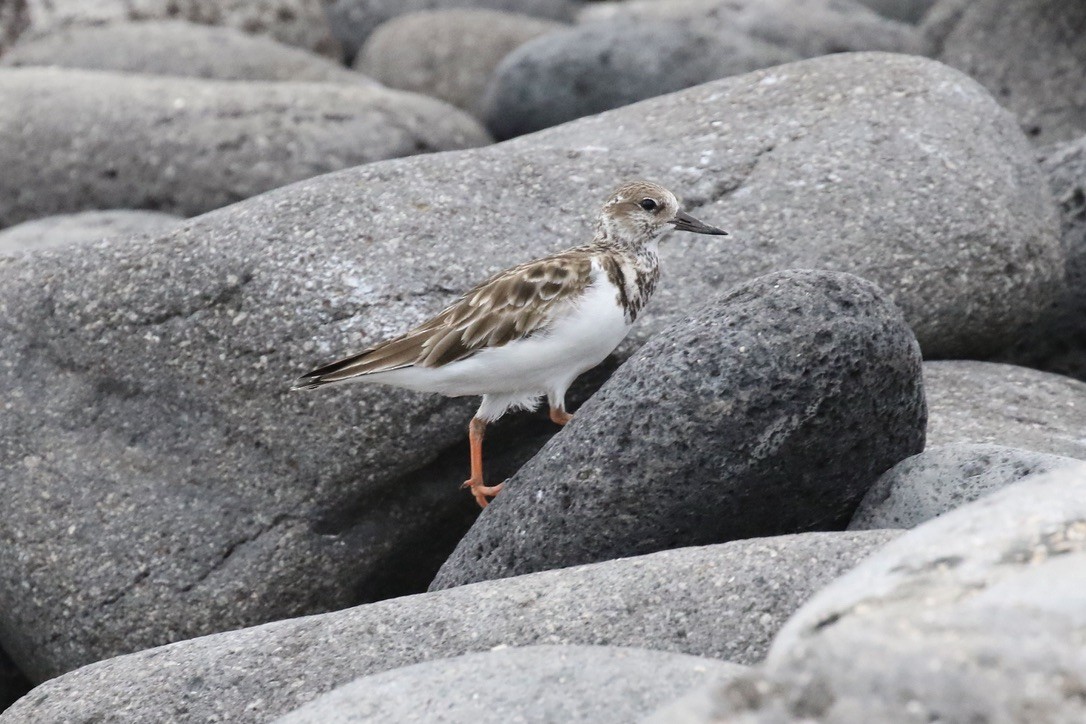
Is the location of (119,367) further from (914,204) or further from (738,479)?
(914,204)

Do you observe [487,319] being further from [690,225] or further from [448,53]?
[448,53]

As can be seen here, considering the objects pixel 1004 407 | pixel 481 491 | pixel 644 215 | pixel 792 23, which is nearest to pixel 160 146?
pixel 644 215

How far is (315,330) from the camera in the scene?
4.99 metres

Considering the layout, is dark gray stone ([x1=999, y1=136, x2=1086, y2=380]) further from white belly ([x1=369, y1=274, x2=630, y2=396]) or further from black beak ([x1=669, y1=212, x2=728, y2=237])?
white belly ([x1=369, y1=274, x2=630, y2=396])

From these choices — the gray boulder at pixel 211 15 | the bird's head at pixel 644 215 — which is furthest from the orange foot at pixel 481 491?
the gray boulder at pixel 211 15

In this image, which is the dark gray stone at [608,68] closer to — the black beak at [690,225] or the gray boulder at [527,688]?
the black beak at [690,225]

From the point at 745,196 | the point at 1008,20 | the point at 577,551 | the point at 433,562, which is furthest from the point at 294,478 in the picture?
the point at 1008,20

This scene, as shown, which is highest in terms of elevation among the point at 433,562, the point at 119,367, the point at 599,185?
the point at 599,185

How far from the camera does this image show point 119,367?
207 inches

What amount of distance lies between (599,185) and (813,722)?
3899 mm

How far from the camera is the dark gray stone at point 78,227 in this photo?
270 inches

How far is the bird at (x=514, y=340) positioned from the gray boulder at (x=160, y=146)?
3.23 meters

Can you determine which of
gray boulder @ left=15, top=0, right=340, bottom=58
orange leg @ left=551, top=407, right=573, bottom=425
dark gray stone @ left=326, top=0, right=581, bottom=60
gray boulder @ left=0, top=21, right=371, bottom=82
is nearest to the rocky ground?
orange leg @ left=551, top=407, right=573, bottom=425

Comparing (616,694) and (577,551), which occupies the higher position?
(616,694)
